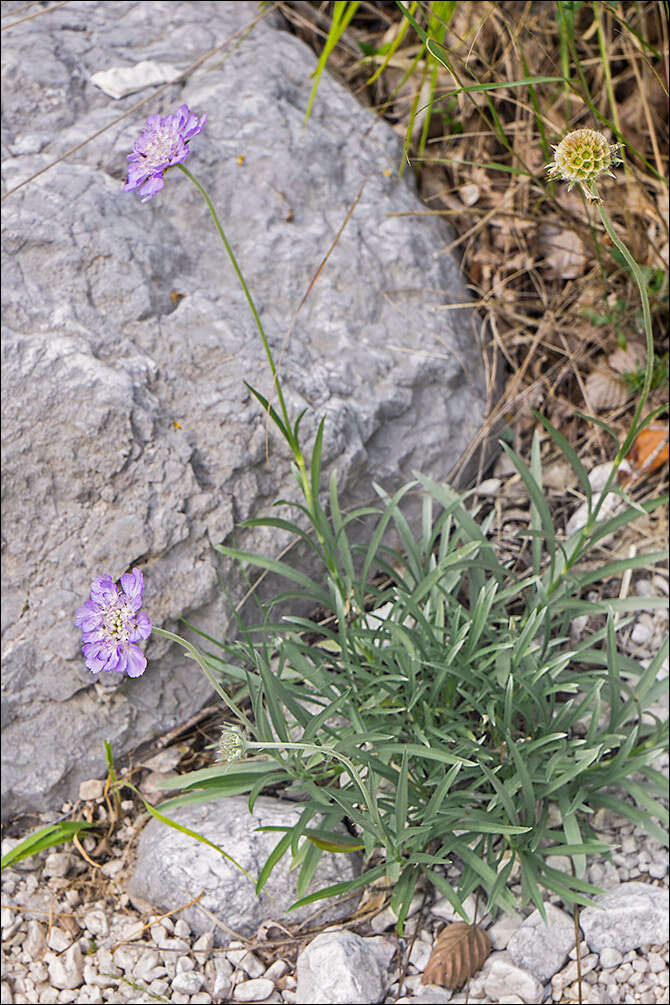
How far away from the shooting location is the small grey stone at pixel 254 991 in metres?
1.76

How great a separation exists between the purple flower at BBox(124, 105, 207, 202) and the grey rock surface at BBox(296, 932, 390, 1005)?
1.30 metres

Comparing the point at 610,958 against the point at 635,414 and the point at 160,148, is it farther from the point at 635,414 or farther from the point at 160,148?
the point at 160,148

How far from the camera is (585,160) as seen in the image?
128 cm

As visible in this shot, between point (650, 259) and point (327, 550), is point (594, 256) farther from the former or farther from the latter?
point (327, 550)

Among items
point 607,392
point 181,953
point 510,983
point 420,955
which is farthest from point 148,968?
point 607,392

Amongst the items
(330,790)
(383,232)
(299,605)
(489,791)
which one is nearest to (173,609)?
(299,605)

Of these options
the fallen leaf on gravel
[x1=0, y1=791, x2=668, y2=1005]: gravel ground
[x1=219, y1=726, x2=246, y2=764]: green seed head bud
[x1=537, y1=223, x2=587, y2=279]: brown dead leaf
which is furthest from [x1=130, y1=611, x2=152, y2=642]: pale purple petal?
[x1=537, y1=223, x2=587, y2=279]: brown dead leaf

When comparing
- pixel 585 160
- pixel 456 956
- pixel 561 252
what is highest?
pixel 585 160

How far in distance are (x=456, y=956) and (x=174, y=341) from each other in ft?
4.36

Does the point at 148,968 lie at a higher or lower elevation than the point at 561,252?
lower

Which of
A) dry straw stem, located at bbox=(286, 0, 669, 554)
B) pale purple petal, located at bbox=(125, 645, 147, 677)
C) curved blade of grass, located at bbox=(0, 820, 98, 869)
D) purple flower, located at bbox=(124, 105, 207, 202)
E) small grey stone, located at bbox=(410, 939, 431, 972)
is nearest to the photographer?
pale purple petal, located at bbox=(125, 645, 147, 677)

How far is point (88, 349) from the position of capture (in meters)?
2.04

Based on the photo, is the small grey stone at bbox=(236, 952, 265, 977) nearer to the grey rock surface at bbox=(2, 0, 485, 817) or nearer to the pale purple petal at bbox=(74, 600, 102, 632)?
the grey rock surface at bbox=(2, 0, 485, 817)

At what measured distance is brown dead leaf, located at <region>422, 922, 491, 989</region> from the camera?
1.70 metres
